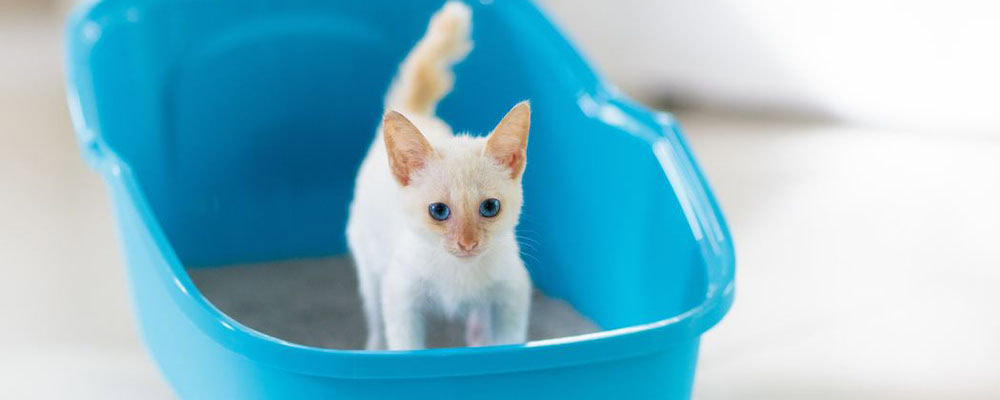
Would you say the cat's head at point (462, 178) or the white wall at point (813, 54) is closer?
the cat's head at point (462, 178)

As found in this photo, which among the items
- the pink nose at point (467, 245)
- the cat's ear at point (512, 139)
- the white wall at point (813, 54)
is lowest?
the pink nose at point (467, 245)

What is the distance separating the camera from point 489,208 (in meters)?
0.90

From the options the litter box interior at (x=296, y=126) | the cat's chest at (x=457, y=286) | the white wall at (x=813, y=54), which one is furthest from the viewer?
the white wall at (x=813, y=54)

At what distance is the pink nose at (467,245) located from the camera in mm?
906

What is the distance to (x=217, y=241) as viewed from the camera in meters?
1.49

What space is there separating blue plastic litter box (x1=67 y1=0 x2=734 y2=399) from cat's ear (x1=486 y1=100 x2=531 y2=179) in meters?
0.13

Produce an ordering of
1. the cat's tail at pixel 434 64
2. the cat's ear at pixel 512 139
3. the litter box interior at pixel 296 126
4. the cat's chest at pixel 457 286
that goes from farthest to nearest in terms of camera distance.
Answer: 1. the litter box interior at pixel 296 126
2. the cat's tail at pixel 434 64
3. the cat's chest at pixel 457 286
4. the cat's ear at pixel 512 139

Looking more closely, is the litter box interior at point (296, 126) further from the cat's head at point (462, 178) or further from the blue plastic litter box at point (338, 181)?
the cat's head at point (462, 178)

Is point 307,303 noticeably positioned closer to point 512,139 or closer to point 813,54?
point 512,139

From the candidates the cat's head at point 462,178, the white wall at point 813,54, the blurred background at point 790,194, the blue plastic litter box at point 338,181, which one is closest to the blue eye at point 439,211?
the cat's head at point 462,178

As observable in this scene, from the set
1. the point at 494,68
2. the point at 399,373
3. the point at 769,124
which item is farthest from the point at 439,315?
the point at 769,124

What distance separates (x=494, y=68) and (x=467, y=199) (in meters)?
0.63

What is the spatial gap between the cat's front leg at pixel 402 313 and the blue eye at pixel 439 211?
145 mm

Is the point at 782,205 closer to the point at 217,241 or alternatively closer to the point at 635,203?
the point at 635,203
